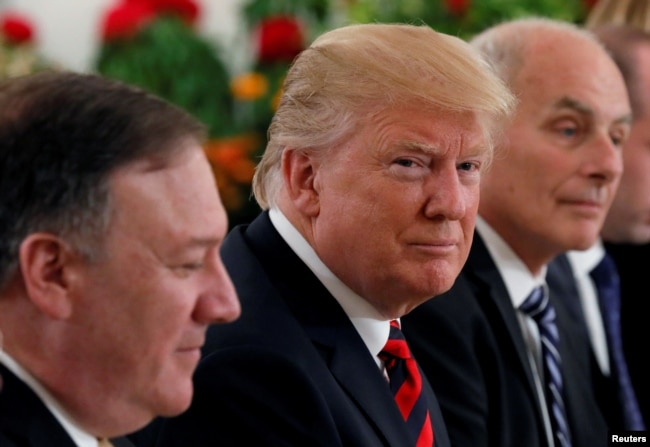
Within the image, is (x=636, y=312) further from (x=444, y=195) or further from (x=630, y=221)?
(x=444, y=195)

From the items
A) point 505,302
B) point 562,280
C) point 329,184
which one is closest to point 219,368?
point 329,184

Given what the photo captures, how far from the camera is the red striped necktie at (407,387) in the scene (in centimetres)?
191

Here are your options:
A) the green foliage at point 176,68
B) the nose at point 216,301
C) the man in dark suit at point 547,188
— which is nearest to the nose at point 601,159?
the man in dark suit at point 547,188

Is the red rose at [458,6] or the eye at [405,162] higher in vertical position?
the eye at [405,162]

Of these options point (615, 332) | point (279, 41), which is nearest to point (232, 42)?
point (279, 41)

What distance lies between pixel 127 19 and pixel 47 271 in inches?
132

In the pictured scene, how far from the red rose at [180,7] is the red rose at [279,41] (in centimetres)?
45

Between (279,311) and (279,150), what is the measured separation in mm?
278

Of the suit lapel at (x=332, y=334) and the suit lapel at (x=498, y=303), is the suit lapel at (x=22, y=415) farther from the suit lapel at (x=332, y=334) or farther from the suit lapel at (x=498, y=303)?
the suit lapel at (x=498, y=303)

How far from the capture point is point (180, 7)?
184 inches

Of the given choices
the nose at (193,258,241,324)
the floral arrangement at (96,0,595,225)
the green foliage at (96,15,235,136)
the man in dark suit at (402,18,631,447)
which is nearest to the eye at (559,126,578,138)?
the man in dark suit at (402,18,631,447)

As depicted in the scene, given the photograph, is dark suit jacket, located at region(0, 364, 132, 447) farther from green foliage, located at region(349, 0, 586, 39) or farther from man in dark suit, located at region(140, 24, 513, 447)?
green foliage, located at region(349, 0, 586, 39)

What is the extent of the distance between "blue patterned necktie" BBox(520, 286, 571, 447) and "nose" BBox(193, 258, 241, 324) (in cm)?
120

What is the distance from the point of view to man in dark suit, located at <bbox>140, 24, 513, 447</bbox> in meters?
1.80
